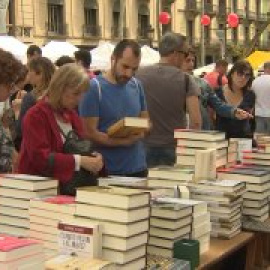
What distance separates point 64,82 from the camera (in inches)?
116

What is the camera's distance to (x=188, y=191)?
296cm

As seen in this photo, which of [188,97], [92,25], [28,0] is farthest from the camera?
[92,25]

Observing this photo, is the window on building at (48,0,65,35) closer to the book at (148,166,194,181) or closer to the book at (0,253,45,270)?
the book at (148,166,194,181)

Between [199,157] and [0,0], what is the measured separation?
15.1ft

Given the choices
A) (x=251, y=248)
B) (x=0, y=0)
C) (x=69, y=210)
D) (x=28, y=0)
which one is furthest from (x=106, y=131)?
(x=28, y=0)

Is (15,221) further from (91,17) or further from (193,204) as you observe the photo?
(91,17)

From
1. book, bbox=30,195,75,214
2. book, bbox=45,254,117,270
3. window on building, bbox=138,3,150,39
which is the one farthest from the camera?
window on building, bbox=138,3,150,39

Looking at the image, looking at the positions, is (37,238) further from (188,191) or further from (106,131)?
(106,131)

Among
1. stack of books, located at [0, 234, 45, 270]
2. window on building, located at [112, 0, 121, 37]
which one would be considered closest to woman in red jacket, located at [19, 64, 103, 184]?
stack of books, located at [0, 234, 45, 270]

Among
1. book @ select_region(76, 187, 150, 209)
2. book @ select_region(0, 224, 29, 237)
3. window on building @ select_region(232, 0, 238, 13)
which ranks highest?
window on building @ select_region(232, 0, 238, 13)

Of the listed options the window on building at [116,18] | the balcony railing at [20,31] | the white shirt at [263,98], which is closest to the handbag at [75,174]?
the white shirt at [263,98]

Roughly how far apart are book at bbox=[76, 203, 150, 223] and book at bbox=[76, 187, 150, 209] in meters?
0.01

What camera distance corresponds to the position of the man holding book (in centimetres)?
411

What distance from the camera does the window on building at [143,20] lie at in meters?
36.3
